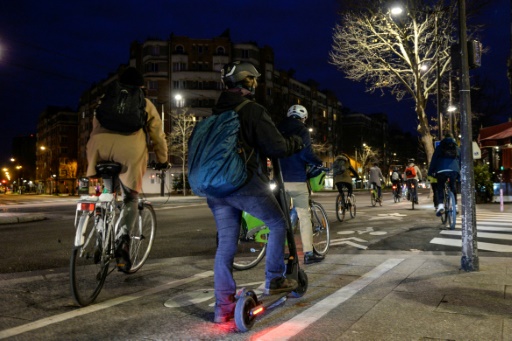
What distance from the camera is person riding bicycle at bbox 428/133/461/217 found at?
9.52 meters

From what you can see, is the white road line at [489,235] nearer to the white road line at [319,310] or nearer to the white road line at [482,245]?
the white road line at [482,245]

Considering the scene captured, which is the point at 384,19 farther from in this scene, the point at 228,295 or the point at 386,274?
the point at 228,295

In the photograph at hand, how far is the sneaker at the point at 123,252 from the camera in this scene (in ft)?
15.3

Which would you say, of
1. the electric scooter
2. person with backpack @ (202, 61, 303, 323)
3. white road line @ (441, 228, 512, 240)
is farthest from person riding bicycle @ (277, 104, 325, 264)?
white road line @ (441, 228, 512, 240)

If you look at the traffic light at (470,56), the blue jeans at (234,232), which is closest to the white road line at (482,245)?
the traffic light at (470,56)

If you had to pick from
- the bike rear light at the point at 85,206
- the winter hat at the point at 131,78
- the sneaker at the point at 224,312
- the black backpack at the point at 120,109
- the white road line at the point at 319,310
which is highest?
the winter hat at the point at 131,78

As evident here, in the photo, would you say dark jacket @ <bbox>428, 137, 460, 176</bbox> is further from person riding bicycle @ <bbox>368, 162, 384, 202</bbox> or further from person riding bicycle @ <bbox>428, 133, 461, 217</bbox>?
person riding bicycle @ <bbox>368, 162, 384, 202</bbox>

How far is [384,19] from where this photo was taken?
2433cm

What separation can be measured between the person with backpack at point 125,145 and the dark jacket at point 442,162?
21.8 feet

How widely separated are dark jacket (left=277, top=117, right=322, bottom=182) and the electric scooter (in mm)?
1798

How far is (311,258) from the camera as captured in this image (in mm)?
6039

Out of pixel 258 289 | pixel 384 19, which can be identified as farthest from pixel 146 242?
pixel 384 19

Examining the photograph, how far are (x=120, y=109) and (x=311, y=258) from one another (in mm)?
2958

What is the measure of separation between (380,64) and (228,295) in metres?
24.5
